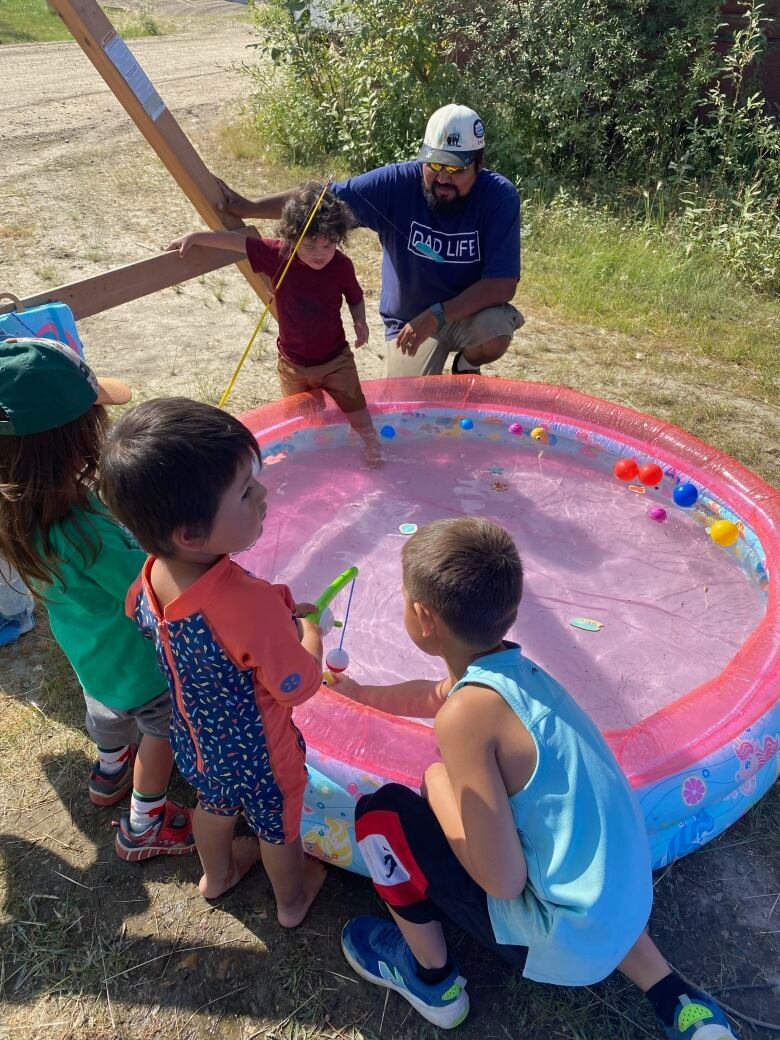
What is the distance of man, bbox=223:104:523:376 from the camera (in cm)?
373

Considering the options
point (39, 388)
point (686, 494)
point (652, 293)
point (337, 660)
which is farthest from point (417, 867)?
point (652, 293)

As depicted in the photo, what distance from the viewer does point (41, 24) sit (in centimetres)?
1809

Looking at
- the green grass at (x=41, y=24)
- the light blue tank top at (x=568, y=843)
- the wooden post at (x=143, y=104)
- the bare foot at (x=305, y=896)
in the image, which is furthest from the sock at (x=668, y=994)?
the green grass at (x=41, y=24)

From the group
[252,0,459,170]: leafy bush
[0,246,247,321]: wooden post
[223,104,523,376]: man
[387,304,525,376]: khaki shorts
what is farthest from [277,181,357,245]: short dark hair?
[252,0,459,170]: leafy bush

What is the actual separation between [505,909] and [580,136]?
704cm

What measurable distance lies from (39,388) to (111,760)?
1189 millimetres

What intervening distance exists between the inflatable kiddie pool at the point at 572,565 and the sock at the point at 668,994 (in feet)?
1.20

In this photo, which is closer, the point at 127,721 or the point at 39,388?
the point at 39,388

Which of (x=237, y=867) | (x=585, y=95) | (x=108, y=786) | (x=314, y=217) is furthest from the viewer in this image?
(x=585, y=95)

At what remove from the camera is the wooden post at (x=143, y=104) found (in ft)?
10.1

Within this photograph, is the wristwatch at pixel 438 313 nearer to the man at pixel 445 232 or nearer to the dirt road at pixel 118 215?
the man at pixel 445 232

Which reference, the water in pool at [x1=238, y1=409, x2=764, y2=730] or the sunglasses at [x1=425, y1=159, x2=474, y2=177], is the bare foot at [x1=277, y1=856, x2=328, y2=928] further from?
the sunglasses at [x1=425, y1=159, x2=474, y2=177]

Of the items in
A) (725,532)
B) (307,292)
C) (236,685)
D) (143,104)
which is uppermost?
(143,104)

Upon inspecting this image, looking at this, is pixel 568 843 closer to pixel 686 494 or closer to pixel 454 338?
pixel 686 494
